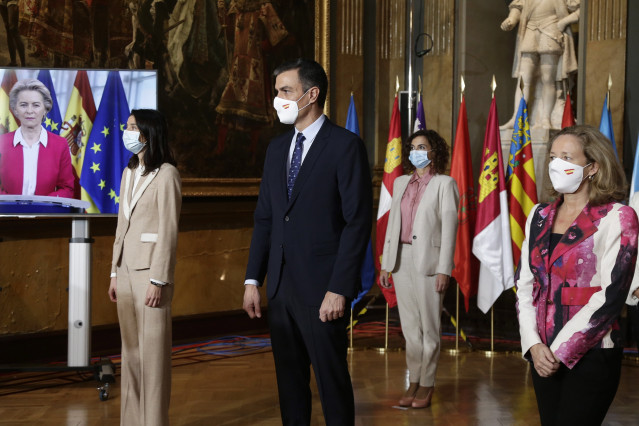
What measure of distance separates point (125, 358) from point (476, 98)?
6185mm

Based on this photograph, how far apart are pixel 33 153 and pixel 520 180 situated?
444 centimetres

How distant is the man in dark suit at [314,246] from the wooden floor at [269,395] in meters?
1.75

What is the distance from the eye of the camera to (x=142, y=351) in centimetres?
415

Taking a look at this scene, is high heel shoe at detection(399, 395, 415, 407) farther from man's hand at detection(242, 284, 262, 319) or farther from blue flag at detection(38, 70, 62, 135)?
blue flag at detection(38, 70, 62, 135)

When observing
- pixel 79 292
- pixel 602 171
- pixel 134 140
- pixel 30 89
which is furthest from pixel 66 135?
pixel 602 171

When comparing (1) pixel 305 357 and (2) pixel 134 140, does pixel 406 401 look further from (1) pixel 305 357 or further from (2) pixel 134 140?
(2) pixel 134 140

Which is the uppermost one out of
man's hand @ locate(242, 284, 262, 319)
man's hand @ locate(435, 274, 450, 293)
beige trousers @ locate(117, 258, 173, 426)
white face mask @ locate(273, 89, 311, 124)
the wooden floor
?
white face mask @ locate(273, 89, 311, 124)

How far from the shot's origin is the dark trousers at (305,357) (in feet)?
10.7

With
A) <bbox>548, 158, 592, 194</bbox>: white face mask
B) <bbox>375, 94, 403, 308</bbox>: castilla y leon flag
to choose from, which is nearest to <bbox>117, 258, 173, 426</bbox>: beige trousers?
<bbox>548, 158, 592, 194</bbox>: white face mask

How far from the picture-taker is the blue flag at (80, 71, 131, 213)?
5.46m

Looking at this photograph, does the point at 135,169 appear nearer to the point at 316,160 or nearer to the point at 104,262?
the point at 316,160

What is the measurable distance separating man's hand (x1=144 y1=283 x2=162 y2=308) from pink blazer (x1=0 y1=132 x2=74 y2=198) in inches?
67.6

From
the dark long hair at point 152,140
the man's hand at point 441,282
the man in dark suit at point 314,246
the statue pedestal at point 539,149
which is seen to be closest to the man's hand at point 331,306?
the man in dark suit at point 314,246

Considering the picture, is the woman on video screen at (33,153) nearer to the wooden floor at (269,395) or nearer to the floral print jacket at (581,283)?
the wooden floor at (269,395)
